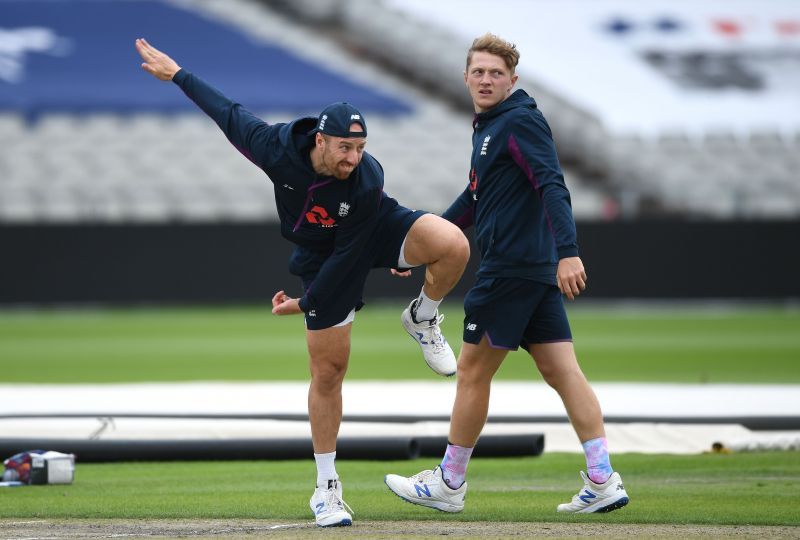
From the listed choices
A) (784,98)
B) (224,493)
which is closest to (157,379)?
(224,493)

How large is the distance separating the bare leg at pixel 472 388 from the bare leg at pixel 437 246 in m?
0.36

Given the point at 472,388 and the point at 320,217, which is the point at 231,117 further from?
the point at 472,388

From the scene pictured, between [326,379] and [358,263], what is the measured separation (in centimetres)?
48

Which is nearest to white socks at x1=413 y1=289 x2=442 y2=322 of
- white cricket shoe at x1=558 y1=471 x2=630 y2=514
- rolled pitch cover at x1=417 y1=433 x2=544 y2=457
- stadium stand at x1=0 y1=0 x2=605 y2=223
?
white cricket shoe at x1=558 y1=471 x2=630 y2=514

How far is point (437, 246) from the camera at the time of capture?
522 cm

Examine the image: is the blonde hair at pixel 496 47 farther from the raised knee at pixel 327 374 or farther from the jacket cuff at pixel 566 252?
the raised knee at pixel 327 374

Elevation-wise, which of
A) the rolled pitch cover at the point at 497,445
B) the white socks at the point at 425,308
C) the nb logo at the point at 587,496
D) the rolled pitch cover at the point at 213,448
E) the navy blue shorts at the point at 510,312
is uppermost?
the navy blue shorts at the point at 510,312

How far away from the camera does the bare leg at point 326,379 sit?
5.07 metres

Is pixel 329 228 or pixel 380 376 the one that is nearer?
pixel 329 228

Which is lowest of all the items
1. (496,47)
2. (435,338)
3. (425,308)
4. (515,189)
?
(435,338)

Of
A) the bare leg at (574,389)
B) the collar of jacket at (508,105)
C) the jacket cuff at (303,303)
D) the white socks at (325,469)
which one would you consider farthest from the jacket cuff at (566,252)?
the white socks at (325,469)

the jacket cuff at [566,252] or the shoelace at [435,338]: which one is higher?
the jacket cuff at [566,252]

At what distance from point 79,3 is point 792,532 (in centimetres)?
2716

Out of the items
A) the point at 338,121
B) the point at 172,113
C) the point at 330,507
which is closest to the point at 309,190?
the point at 338,121
